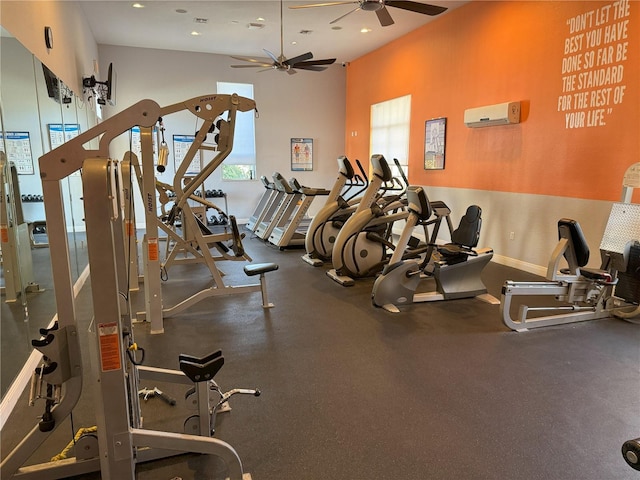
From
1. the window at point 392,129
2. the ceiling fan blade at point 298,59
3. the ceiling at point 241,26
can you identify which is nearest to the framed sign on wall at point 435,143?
the window at point 392,129

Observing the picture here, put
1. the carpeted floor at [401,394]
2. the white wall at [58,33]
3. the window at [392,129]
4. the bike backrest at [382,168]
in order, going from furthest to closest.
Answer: the window at [392,129] < the bike backrest at [382,168] < the white wall at [58,33] < the carpeted floor at [401,394]

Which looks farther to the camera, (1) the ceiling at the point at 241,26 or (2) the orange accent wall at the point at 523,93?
(1) the ceiling at the point at 241,26

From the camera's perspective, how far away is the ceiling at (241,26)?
635 cm

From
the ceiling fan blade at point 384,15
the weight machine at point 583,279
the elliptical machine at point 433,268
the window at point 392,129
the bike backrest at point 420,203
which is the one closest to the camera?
the weight machine at point 583,279

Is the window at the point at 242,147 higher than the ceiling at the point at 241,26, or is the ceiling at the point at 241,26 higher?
the ceiling at the point at 241,26

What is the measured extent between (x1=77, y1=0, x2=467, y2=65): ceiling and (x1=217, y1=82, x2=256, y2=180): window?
80 centimetres

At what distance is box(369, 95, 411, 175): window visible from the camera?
26.7 feet

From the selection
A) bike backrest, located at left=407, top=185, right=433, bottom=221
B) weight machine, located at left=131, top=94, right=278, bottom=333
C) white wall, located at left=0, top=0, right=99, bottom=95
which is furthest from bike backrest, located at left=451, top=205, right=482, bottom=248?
white wall, located at left=0, top=0, right=99, bottom=95

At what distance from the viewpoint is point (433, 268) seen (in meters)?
4.47

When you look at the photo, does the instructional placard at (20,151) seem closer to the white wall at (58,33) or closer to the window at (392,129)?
the white wall at (58,33)

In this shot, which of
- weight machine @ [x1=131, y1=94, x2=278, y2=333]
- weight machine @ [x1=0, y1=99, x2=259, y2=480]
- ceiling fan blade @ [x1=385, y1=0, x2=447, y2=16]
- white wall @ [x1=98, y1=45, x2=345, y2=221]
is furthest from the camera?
white wall @ [x1=98, y1=45, x2=345, y2=221]

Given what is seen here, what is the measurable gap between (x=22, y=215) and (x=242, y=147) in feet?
23.9

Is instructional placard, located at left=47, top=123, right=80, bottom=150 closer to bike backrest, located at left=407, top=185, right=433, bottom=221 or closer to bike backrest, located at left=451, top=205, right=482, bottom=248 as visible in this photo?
bike backrest, located at left=407, top=185, right=433, bottom=221

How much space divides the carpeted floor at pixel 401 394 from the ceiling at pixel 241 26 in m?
4.67
